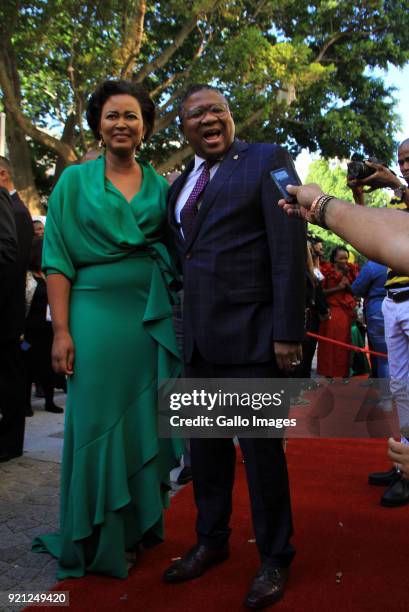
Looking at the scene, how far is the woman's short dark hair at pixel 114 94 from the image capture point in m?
2.82

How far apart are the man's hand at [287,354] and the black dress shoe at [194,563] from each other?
878 millimetres

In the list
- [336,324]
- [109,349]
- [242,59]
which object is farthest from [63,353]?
[242,59]

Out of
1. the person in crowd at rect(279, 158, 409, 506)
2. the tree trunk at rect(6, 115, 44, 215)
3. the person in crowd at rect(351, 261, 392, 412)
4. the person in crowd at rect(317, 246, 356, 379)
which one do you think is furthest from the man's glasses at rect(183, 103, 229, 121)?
the tree trunk at rect(6, 115, 44, 215)

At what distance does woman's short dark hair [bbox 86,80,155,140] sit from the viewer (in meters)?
2.82

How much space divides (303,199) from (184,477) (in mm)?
2739

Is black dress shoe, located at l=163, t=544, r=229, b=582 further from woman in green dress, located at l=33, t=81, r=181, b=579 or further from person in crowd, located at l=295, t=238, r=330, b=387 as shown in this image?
person in crowd, located at l=295, t=238, r=330, b=387

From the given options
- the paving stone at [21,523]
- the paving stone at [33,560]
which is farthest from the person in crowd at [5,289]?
the paving stone at [33,560]

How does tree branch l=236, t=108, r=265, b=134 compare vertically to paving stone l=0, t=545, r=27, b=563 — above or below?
above

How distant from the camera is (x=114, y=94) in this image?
282cm

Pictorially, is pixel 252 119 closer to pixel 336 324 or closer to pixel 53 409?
pixel 336 324

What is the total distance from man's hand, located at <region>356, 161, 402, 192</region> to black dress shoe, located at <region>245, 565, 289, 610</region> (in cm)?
154

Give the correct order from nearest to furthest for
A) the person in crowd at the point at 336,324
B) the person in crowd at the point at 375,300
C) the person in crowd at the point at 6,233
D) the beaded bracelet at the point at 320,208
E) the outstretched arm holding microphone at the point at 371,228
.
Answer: the outstretched arm holding microphone at the point at 371,228 → the beaded bracelet at the point at 320,208 → the person in crowd at the point at 6,233 → the person in crowd at the point at 375,300 → the person in crowd at the point at 336,324

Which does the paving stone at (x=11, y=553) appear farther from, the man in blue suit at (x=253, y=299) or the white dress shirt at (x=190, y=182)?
the white dress shirt at (x=190, y=182)

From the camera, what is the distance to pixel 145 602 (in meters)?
2.36
